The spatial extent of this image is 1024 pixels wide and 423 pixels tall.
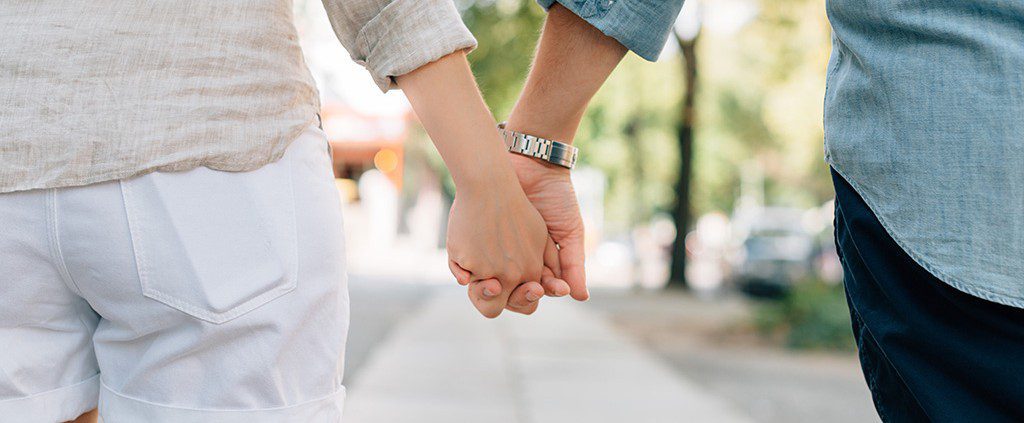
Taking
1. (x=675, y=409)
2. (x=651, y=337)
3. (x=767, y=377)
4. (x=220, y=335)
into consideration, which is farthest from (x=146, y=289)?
(x=651, y=337)

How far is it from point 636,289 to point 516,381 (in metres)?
13.2

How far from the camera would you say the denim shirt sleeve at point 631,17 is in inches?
72.3

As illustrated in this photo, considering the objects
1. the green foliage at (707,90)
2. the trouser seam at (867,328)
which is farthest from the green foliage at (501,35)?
the trouser seam at (867,328)

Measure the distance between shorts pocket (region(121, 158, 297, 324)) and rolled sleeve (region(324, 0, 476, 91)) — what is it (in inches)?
11.7

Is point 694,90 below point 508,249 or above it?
below

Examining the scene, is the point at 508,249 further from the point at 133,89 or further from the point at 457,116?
the point at 133,89

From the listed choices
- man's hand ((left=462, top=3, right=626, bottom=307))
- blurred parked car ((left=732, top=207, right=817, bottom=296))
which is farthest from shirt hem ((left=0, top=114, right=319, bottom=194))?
blurred parked car ((left=732, top=207, right=817, bottom=296))

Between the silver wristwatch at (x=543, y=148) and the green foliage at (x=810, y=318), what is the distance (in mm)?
8695

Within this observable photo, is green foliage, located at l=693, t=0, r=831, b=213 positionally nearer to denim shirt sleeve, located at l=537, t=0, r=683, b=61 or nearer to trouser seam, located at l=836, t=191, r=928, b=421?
denim shirt sleeve, located at l=537, t=0, r=683, b=61

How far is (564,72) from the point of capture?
1.93 meters

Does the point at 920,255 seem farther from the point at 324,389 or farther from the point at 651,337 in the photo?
the point at 651,337

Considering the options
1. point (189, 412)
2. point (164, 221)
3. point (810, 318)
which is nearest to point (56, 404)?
point (189, 412)

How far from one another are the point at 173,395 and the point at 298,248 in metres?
0.24

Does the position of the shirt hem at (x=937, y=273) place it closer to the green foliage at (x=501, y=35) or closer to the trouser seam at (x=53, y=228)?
the trouser seam at (x=53, y=228)
